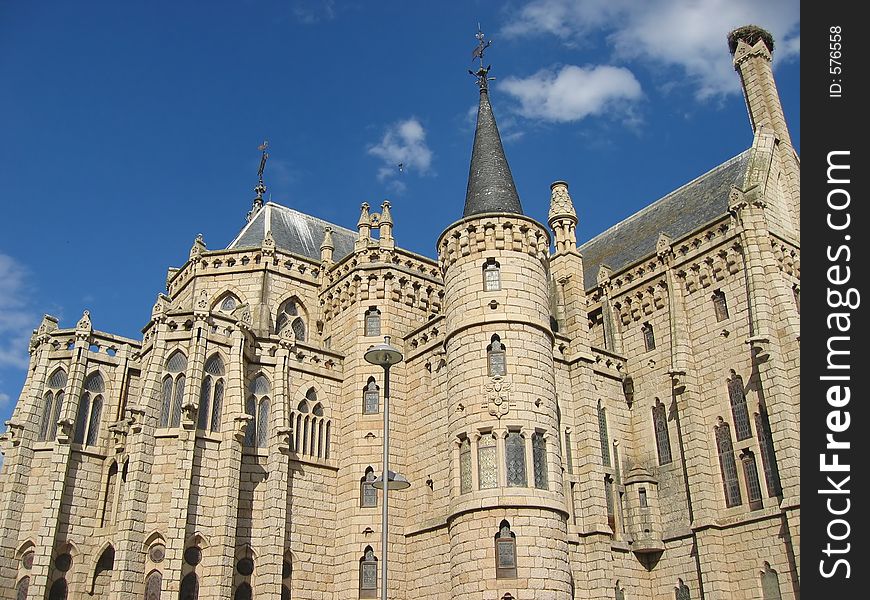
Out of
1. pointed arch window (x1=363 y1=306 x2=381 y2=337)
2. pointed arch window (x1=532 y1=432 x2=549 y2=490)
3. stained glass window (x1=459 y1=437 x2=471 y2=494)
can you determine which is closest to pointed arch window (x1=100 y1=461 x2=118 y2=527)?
pointed arch window (x1=363 y1=306 x2=381 y2=337)

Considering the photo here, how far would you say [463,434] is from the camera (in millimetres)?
24547

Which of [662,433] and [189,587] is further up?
[662,433]

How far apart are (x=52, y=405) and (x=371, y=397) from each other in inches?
433

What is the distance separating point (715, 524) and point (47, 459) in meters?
22.1

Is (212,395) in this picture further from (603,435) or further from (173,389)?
(603,435)

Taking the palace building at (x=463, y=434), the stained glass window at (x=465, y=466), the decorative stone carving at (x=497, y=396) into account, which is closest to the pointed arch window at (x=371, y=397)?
the palace building at (x=463, y=434)

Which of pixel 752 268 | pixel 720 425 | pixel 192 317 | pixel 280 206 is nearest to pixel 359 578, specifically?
pixel 192 317

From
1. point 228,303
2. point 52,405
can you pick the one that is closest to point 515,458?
point 228,303

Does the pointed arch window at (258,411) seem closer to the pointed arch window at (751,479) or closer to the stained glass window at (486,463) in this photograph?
the stained glass window at (486,463)

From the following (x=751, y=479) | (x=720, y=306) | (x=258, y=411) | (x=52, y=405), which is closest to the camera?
(x=751, y=479)

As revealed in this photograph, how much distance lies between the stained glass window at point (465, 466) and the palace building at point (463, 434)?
71 mm

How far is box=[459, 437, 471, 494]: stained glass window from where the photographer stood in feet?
79.2

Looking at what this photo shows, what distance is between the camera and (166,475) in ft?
80.7

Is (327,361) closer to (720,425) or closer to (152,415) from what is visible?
(152,415)
